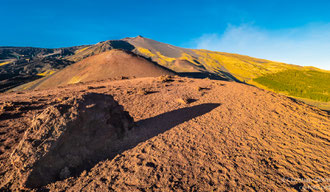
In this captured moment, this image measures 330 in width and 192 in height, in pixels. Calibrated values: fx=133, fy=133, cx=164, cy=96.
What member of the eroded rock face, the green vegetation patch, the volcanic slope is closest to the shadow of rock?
the eroded rock face

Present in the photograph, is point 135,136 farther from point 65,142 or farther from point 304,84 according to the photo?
point 304,84

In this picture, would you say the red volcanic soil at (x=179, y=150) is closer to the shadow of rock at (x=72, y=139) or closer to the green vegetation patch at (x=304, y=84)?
the shadow of rock at (x=72, y=139)

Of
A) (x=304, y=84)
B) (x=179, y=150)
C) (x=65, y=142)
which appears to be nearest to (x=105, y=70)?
(x=65, y=142)

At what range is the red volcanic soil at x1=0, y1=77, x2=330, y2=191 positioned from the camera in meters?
4.23

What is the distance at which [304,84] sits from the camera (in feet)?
114

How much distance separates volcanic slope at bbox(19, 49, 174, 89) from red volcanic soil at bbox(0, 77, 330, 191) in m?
20.0

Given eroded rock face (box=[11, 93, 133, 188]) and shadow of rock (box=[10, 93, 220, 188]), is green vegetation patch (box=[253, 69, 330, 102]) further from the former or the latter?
eroded rock face (box=[11, 93, 133, 188])

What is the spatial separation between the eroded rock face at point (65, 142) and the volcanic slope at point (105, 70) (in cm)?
2214

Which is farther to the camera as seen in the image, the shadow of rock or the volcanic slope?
the volcanic slope

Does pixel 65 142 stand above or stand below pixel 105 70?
below

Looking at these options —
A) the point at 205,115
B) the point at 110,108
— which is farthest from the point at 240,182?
the point at 110,108

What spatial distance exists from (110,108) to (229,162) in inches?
228

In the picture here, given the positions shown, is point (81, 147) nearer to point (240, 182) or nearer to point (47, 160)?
point (47, 160)

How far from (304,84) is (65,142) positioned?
50246mm
